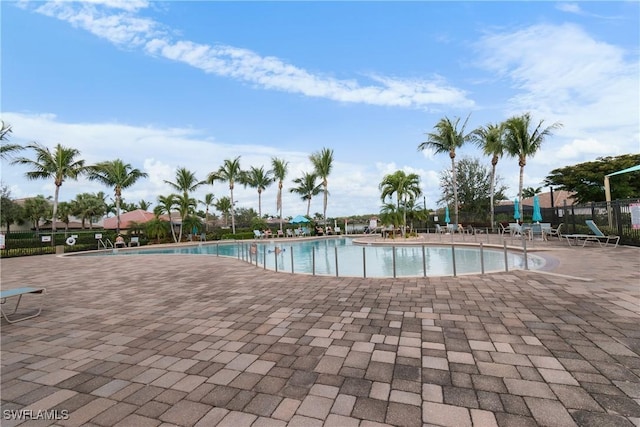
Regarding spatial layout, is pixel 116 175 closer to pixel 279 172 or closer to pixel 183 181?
pixel 183 181

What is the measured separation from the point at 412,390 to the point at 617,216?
13550 mm

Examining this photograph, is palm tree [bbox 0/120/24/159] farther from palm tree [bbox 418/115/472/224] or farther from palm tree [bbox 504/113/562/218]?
palm tree [bbox 504/113/562/218]

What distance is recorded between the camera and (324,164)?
2992 centimetres

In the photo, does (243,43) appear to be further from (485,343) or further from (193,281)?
(485,343)

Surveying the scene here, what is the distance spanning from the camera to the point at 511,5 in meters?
8.16

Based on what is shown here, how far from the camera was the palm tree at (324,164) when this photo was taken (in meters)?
29.9

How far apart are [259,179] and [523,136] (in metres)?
23.9

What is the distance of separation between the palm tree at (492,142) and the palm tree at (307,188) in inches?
636

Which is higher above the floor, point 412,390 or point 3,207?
point 3,207

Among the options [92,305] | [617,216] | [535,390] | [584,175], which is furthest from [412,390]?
[584,175]

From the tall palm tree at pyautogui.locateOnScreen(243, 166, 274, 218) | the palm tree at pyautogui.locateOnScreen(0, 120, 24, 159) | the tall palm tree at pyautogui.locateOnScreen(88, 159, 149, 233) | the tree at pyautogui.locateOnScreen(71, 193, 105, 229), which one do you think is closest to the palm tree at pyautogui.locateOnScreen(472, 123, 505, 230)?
the tall palm tree at pyautogui.locateOnScreen(243, 166, 274, 218)

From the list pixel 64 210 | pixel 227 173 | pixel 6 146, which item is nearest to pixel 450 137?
pixel 227 173

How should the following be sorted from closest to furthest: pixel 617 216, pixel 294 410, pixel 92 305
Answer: pixel 294 410 < pixel 92 305 < pixel 617 216

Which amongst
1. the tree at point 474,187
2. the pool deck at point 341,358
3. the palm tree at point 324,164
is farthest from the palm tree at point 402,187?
the pool deck at point 341,358
